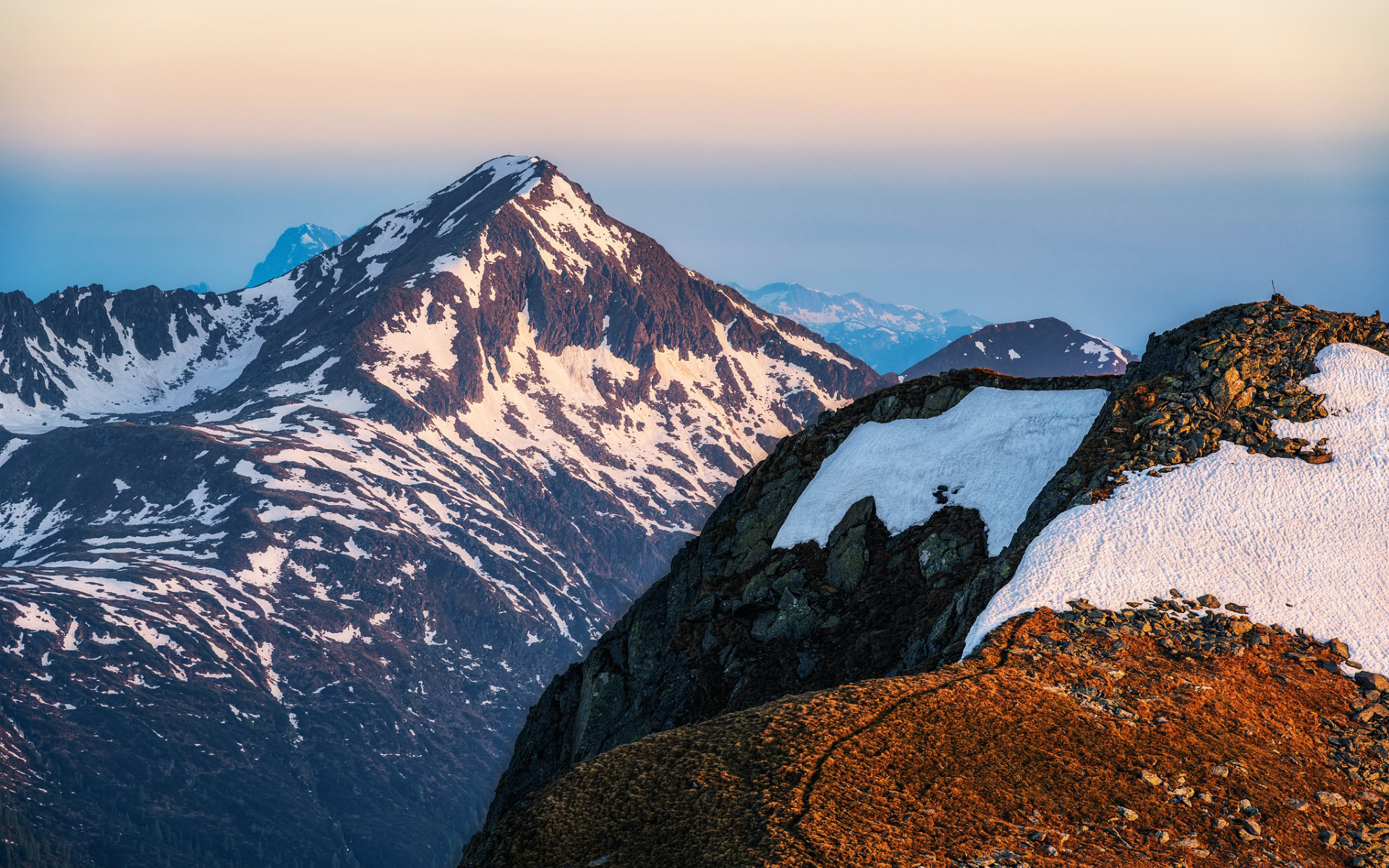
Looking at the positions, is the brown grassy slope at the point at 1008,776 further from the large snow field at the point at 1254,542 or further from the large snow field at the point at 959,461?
the large snow field at the point at 959,461

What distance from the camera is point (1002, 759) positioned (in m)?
26.2

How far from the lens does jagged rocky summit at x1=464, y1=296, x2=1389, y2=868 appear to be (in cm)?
2462

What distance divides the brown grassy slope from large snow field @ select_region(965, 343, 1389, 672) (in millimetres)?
2889

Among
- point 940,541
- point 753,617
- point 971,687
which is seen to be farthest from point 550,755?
point 971,687

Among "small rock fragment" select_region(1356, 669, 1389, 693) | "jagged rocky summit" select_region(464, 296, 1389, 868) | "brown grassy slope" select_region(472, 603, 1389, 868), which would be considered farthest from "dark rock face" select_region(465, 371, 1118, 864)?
"small rock fragment" select_region(1356, 669, 1389, 693)

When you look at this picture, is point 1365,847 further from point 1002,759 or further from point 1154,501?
point 1154,501

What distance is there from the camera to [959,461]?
52.5 meters

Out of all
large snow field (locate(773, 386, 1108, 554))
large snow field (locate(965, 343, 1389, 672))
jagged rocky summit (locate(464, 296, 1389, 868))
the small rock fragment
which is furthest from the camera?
large snow field (locate(773, 386, 1108, 554))

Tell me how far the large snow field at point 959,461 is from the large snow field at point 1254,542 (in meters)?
8.10

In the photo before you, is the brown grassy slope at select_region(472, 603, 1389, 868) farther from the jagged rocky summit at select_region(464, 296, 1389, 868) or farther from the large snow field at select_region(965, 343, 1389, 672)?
the large snow field at select_region(965, 343, 1389, 672)

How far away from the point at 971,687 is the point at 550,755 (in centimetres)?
3314

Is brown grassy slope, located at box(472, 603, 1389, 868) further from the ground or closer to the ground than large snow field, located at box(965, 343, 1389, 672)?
closer to the ground

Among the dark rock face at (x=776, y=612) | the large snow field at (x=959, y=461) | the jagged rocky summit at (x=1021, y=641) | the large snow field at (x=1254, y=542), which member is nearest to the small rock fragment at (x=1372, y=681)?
the jagged rocky summit at (x=1021, y=641)

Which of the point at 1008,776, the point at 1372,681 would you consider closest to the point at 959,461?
the point at 1372,681
